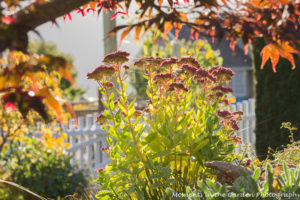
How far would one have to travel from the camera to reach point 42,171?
4598 mm

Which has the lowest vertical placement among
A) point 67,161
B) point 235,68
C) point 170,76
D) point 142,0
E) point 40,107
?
point 67,161

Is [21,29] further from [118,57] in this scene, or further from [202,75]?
[202,75]

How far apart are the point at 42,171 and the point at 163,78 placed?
8.33 ft

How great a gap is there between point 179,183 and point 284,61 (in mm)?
4625

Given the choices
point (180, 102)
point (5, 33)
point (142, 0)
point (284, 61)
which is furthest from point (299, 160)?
point (284, 61)

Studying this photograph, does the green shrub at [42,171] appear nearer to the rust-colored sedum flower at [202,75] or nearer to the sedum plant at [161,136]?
the sedum plant at [161,136]

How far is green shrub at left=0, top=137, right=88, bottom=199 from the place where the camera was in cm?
450

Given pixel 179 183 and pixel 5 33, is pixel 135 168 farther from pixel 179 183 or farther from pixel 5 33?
pixel 5 33

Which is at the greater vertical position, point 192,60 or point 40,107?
point 192,60

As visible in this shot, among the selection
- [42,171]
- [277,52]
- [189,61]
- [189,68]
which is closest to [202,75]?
[189,68]

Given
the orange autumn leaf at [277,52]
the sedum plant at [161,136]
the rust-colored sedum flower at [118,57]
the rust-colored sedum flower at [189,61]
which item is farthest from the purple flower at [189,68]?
the orange autumn leaf at [277,52]

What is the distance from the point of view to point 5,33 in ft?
4.29

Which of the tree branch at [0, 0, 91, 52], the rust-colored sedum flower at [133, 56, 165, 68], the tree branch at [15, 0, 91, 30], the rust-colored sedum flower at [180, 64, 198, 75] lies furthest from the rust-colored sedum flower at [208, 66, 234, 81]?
the tree branch at [0, 0, 91, 52]

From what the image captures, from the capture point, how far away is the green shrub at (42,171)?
4.50 metres
